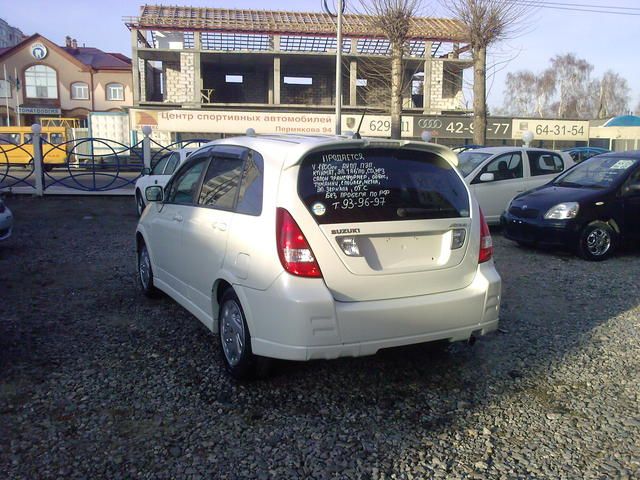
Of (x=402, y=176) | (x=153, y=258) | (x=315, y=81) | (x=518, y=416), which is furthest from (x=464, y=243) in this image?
(x=315, y=81)

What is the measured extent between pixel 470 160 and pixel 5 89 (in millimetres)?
55112

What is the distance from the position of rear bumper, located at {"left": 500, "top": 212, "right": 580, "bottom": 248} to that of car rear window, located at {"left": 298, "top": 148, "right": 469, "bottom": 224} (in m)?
4.82

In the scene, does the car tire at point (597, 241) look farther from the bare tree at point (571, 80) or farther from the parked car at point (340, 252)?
the bare tree at point (571, 80)

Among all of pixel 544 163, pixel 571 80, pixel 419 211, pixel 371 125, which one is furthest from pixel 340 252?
pixel 571 80

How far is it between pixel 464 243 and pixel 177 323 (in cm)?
274

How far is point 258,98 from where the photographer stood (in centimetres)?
4638

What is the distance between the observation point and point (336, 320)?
11.6ft

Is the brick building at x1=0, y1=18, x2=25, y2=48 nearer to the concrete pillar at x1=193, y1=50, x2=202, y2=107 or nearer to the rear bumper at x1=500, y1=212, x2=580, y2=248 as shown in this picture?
the concrete pillar at x1=193, y1=50, x2=202, y2=107

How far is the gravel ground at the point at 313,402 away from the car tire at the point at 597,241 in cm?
246

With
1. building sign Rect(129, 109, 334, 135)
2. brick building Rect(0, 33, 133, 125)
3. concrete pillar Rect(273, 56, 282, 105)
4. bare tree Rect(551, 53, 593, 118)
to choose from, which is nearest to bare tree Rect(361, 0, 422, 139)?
building sign Rect(129, 109, 334, 135)

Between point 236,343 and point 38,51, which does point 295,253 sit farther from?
point 38,51

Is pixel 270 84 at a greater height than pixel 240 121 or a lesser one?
greater

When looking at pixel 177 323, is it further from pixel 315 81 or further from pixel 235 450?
pixel 315 81

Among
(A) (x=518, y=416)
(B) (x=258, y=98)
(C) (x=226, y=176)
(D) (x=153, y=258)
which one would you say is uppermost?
(B) (x=258, y=98)
